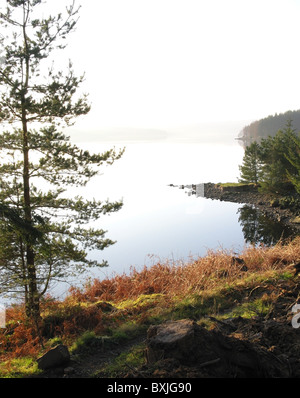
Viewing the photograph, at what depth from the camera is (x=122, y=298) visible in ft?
32.5

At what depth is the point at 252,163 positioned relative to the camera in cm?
3491

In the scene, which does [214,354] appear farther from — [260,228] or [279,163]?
[279,163]

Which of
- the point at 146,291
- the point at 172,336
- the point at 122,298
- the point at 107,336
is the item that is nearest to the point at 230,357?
the point at 172,336

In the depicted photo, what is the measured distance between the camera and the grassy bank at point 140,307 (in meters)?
5.65

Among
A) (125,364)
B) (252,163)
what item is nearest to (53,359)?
(125,364)

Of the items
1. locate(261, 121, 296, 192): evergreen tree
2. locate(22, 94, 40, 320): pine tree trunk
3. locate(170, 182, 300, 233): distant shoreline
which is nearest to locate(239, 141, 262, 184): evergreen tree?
locate(170, 182, 300, 233): distant shoreline

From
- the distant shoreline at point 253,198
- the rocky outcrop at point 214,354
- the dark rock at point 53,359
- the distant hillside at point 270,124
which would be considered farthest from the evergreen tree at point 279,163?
the distant hillside at point 270,124

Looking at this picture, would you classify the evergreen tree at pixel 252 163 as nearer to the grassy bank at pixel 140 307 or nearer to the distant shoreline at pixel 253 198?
the distant shoreline at pixel 253 198

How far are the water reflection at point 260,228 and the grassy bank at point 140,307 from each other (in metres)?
9.32

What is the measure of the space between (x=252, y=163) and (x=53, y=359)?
32.6 meters
